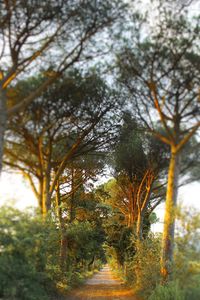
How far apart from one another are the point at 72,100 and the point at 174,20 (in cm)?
492

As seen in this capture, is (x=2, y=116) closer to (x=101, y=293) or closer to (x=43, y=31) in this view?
(x=43, y=31)

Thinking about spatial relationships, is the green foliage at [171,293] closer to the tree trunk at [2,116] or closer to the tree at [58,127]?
the tree at [58,127]

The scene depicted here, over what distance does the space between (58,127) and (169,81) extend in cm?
494

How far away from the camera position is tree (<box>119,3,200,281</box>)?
48.3 ft

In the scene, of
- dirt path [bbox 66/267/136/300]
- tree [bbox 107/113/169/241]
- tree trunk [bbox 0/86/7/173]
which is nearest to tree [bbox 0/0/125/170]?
tree trunk [bbox 0/86/7/173]

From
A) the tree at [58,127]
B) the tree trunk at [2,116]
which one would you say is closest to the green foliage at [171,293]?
the tree at [58,127]

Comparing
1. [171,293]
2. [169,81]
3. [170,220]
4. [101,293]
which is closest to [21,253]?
[171,293]

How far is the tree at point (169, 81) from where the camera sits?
48.3 feet

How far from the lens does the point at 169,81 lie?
1572 centimetres

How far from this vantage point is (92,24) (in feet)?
46.6

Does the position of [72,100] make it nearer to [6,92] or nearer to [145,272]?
[6,92]

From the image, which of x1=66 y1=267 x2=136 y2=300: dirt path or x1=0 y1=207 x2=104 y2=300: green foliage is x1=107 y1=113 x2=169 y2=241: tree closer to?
x1=66 y1=267 x2=136 y2=300: dirt path

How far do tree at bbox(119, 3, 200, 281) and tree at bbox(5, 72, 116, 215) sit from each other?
69.2 inches

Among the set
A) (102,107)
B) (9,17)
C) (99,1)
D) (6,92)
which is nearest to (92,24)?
(99,1)
